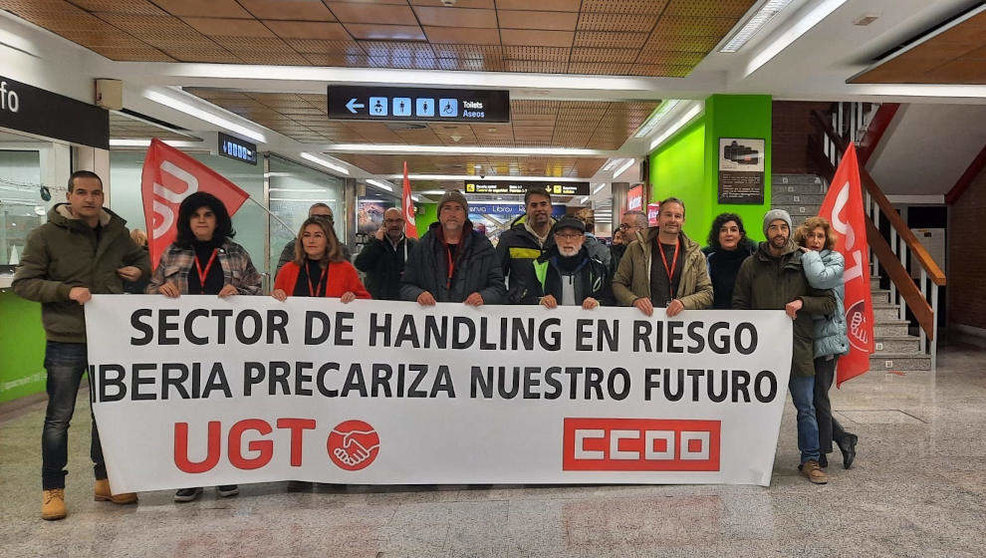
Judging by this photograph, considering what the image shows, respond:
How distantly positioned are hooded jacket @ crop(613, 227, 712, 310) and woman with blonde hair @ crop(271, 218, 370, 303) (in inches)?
54.8

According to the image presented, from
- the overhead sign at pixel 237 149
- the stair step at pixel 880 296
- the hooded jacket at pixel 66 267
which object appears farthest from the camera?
the overhead sign at pixel 237 149

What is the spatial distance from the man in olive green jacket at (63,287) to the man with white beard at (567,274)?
7.04ft

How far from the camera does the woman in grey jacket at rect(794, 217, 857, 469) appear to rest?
3.39 meters

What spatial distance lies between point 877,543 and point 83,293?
11.9ft

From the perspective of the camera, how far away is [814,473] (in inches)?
136

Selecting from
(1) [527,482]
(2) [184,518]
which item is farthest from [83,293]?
(1) [527,482]

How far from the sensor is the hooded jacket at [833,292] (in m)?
3.37

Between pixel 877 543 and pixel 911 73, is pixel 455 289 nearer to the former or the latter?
pixel 877 543

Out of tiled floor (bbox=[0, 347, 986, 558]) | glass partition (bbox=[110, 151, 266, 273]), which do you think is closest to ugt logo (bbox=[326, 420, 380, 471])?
tiled floor (bbox=[0, 347, 986, 558])

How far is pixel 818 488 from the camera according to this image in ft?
11.0

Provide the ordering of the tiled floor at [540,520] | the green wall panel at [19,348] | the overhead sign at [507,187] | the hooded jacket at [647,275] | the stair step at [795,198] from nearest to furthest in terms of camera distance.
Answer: the tiled floor at [540,520] → the hooded jacket at [647,275] → the green wall panel at [19,348] → the stair step at [795,198] → the overhead sign at [507,187]

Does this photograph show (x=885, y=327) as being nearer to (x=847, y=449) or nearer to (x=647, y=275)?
(x=847, y=449)

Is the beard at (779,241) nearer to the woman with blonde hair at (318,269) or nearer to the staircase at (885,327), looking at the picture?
the woman with blonde hair at (318,269)

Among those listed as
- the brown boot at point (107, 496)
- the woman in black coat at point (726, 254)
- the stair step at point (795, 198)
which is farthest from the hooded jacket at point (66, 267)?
the stair step at point (795, 198)
